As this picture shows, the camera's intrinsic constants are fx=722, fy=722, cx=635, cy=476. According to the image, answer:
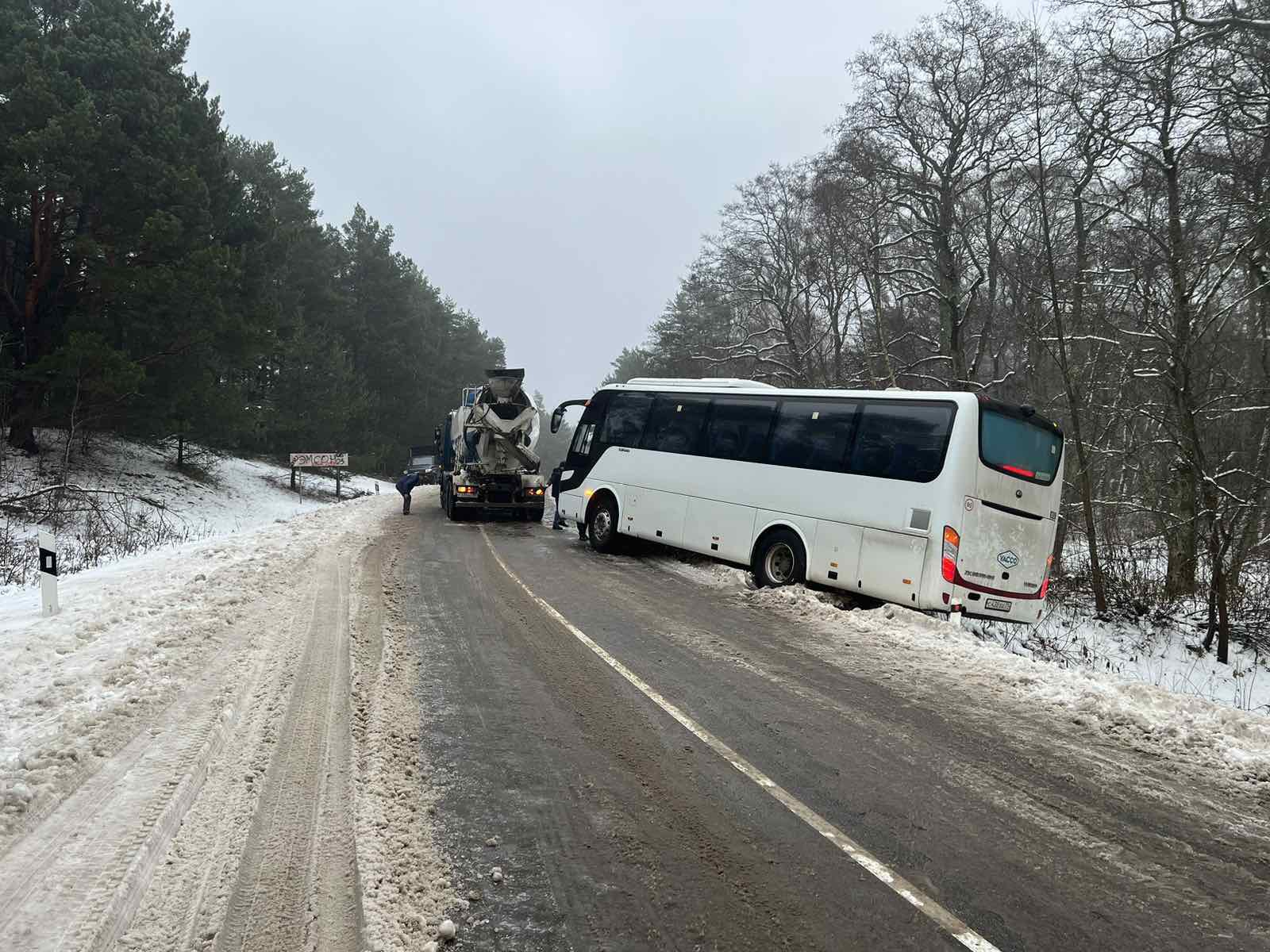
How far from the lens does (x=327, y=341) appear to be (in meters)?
42.1

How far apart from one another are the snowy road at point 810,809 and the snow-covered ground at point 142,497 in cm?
906

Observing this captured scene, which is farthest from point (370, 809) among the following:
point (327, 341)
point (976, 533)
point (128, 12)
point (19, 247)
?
point (327, 341)

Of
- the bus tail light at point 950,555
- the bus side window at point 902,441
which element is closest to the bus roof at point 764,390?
the bus side window at point 902,441

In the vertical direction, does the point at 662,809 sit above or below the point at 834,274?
below

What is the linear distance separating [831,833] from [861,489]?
6.61m

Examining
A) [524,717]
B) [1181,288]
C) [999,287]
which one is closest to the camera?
[524,717]

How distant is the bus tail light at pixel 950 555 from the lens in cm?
861

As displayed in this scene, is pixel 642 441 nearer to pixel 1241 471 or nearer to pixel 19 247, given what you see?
pixel 1241 471

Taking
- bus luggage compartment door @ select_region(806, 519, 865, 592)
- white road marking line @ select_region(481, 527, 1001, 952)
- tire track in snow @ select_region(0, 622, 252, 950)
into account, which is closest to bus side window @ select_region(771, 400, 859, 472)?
bus luggage compartment door @ select_region(806, 519, 865, 592)

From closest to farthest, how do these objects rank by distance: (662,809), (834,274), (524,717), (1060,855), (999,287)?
(1060,855)
(662,809)
(524,717)
(999,287)
(834,274)

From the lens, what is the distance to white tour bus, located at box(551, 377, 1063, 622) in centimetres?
877

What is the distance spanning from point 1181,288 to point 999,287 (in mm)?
16187

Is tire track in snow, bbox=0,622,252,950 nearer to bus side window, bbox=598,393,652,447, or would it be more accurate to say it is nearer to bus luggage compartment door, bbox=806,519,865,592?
bus luggage compartment door, bbox=806,519,865,592

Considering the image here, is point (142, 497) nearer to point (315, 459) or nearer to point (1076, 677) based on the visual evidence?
point (315, 459)
